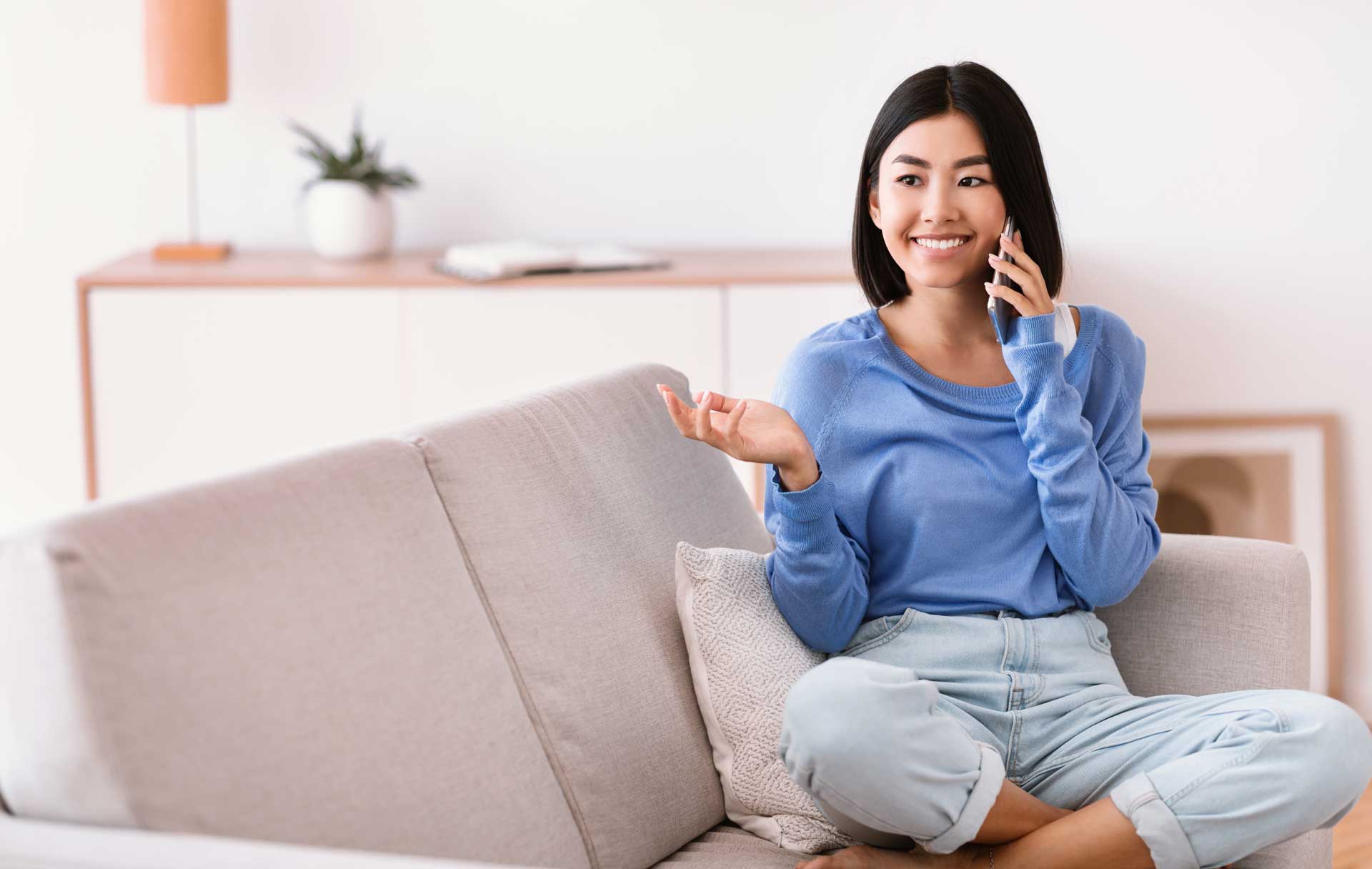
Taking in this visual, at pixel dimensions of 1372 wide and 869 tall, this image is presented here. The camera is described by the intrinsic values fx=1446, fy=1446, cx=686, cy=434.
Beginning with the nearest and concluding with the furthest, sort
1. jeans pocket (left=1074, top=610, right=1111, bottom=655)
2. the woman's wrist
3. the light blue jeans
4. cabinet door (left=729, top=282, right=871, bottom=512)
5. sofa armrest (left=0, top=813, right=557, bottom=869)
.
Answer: sofa armrest (left=0, top=813, right=557, bottom=869)
the light blue jeans
the woman's wrist
jeans pocket (left=1074, top=610, right=1111, bottom=655)
cabinet door (left=729, top=282, right=871, bottom=512)

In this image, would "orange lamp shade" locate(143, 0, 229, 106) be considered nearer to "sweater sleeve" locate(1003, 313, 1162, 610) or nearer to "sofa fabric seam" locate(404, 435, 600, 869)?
"sofa fabric seam" locate(404, 435, 600, 869)

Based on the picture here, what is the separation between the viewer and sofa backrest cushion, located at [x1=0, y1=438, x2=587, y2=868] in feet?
3.64

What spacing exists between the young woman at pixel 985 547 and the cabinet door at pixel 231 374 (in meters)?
1.37

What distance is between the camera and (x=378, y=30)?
3.21 meters

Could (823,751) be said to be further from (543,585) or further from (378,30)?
(378,30)

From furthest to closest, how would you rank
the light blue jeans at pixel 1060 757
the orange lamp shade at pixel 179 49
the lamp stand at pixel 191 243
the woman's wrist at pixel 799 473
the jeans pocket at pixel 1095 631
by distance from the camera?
the lamp stand at pixel 191 243 → the orange lamp shade at pixel 179 49 → the jeans pocket at pixel 1095 631 → the woman's wrist at pixel 799 473 → the light blue jeans at pixel 1060 757

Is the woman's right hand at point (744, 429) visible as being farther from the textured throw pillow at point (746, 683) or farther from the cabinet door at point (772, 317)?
the cabinet door at point (772, 317)

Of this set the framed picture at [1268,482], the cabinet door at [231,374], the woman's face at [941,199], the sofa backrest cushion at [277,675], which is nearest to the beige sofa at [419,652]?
the sofa backrest cushion at [277,675]

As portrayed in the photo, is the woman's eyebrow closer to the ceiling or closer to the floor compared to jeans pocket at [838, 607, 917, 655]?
closer to the ceiling

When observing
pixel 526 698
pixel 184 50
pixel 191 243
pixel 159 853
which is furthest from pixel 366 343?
pixel 159 853

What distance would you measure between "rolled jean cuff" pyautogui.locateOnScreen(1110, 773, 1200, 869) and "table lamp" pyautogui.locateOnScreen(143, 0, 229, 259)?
8.04 ft

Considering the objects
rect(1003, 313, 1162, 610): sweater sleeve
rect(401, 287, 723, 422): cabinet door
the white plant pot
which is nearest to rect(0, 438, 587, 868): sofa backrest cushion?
rect(1003, 313, 1162, 610): sweater sleeve

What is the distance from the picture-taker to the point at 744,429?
1.54m

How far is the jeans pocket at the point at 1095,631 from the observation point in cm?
168
